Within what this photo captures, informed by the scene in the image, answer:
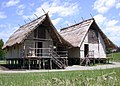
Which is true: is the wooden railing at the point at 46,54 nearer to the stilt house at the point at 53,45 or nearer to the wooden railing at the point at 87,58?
the stilt house at the point at 53,45

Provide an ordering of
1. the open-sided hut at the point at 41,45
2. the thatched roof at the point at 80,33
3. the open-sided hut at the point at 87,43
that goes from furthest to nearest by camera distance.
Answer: the open-sided hut at the point at 87,43
the thatched roof at the point at 80,33
the open-sided hut at the point at 41,45

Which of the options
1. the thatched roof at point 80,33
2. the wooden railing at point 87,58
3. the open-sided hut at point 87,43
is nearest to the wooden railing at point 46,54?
the wooden railing at point 87,58

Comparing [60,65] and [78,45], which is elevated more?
[78,45]

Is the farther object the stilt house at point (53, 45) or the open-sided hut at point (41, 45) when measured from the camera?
the stilt house at point (53, 45)

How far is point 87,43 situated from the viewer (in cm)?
3928

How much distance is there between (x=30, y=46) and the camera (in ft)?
107

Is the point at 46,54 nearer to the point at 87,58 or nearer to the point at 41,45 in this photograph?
the point at 41,45

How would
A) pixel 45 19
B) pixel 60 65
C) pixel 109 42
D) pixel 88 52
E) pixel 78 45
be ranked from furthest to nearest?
pixel 109 42
pixel 88 52
pixel 78 45
pixel 45 19
pixel 60 65

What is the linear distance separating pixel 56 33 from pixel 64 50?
4.77 metres

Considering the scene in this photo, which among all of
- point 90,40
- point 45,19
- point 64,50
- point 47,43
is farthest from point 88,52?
point 45,19

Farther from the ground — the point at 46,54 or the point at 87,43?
the point at 87,43

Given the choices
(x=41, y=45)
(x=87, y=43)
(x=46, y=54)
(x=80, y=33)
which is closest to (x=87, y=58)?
(x=87, y=43)

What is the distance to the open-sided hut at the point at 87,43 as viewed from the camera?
1491 inches

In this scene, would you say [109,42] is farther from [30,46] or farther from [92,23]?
[30,46]
